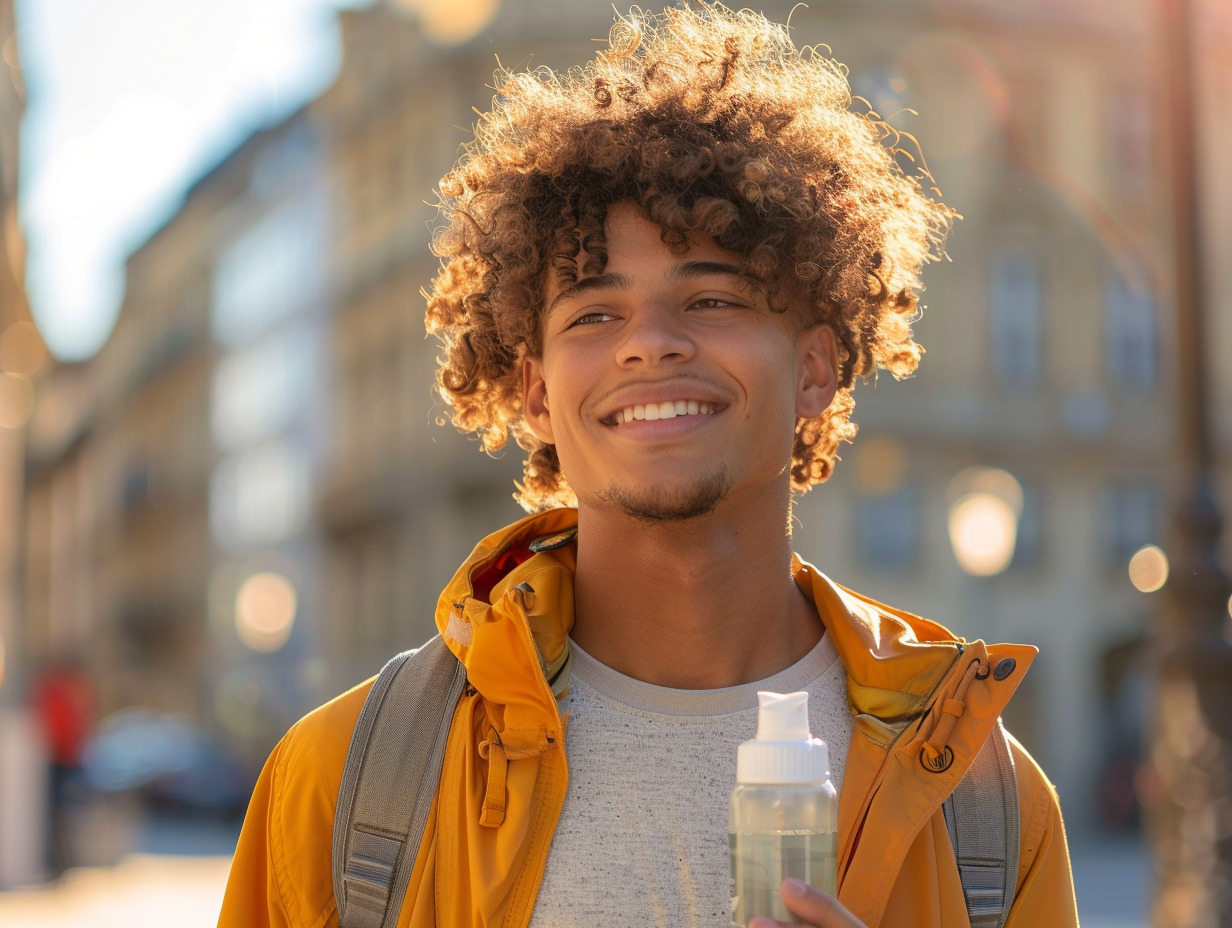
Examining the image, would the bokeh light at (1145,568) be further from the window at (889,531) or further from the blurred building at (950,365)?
the window at (889,531)

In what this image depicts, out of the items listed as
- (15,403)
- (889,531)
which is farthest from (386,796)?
(889,531)

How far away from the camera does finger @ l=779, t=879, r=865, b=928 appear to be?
198 cm

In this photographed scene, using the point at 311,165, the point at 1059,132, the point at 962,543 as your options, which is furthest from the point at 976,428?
the point at 311,165

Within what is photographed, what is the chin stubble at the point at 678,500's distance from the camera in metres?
2.73

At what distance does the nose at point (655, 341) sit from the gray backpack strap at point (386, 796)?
1.98 feet

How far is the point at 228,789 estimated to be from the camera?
3334 centimetres

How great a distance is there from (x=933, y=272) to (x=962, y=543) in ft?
40.3

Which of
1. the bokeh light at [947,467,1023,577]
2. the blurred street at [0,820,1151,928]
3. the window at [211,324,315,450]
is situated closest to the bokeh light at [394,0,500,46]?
the window at [211,324,315,450]

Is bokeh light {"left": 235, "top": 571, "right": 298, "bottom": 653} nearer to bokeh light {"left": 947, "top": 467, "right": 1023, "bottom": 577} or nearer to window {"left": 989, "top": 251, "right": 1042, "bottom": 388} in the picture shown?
window {"left": 989, "top": 251, "right": 1042, "bottom": 388}

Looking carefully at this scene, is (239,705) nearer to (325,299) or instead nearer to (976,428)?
(325,299)

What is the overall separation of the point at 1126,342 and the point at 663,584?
101ft

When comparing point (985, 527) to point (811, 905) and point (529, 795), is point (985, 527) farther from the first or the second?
point (811, 905)

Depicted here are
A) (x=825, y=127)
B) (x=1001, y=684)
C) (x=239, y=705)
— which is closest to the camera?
(x=1001, y=684)

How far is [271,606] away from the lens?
1613 inches
